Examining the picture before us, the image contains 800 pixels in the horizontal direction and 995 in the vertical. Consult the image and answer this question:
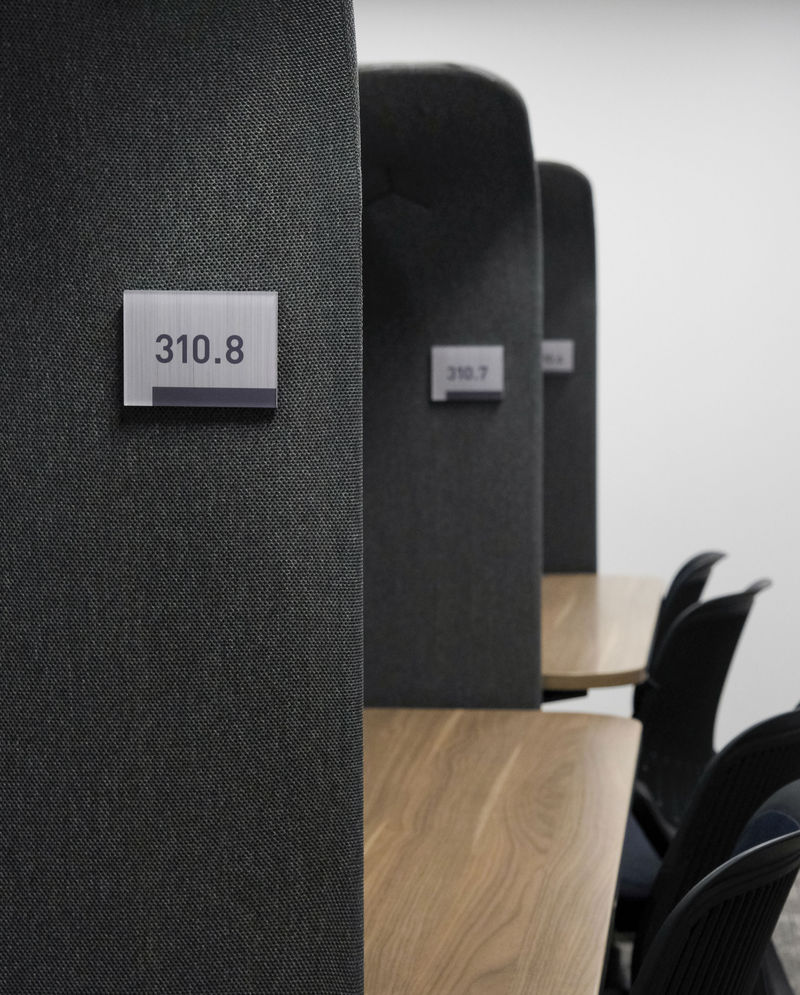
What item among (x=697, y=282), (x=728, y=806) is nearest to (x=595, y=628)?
(x=728, y=806)

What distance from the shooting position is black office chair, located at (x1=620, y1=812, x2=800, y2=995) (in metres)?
1.11

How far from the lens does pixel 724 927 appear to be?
1158 millimetres

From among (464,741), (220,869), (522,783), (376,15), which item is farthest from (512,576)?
(376,15)

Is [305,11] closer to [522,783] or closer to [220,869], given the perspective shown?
[220,869]

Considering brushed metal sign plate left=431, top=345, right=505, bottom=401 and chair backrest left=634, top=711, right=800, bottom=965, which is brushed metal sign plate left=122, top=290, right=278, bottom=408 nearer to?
chair backrest left=634, top=711, right=800, bottom=965

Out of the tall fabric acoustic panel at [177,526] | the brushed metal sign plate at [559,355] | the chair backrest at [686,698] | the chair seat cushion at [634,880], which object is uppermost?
the brushed metal sign plate at [559,355]

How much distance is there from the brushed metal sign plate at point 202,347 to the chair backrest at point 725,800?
0.99 metres

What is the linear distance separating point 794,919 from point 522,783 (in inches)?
77.7

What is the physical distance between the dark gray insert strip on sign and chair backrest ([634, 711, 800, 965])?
3.20 feet

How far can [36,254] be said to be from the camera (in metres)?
0.85

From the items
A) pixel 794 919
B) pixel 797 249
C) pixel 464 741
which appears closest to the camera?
pixel 464 741

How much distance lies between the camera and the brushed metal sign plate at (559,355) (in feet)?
13.1

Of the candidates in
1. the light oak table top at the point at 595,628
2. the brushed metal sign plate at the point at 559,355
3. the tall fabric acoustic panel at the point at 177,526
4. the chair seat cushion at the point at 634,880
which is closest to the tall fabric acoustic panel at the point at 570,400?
the brushed metal sign plate at the point at 559,355

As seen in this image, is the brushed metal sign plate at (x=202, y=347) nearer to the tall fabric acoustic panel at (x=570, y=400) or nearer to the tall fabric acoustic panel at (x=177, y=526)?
the tall fabric acoustic panel at (x=177, y=526)
